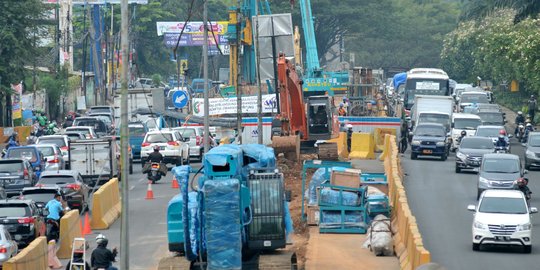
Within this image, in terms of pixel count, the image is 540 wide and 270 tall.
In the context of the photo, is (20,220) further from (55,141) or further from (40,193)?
(55,141)

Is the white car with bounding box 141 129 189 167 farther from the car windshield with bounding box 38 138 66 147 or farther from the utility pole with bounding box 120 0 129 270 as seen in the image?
the utility pole with bounding box 120 0 129 270

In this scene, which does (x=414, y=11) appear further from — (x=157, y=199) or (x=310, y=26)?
(x=157, y=199)

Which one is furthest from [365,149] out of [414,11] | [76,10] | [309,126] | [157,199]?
[414,11]

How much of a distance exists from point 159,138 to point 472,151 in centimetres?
1267

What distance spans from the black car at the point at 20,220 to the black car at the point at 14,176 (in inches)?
370

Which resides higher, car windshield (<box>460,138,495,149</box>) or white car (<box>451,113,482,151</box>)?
white car (<box>451,113,482,151</box>)

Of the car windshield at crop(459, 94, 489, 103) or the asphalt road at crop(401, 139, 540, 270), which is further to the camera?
the car windshield at crop(459, 94, 489, 103)

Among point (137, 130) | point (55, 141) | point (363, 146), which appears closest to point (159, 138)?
point (55, 141)

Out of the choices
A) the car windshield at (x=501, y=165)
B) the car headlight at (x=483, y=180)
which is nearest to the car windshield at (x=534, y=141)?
the car windshield at (x=501, y=165)

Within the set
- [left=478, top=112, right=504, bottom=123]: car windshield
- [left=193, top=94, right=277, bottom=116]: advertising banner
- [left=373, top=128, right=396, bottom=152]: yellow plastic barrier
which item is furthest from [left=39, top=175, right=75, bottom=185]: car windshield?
[left=478, top=112, right=504, bottom=123]: car windshield

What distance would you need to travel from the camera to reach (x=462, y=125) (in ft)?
193

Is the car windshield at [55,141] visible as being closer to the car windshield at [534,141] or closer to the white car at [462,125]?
the car windshield at [534,141]

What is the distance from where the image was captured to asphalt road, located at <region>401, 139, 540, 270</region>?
2935 centimetres

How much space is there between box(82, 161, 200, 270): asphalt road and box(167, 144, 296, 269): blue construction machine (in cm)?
474
